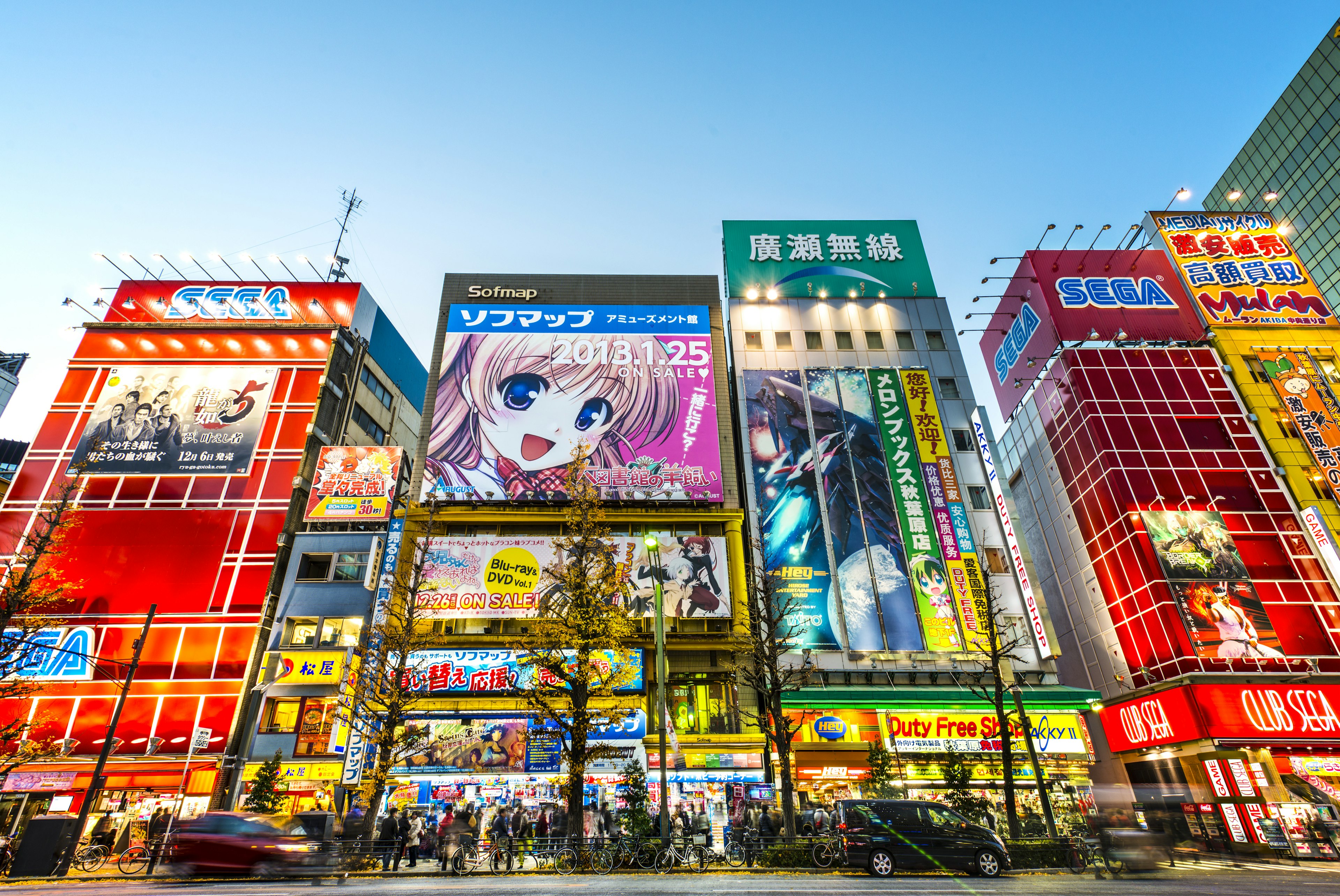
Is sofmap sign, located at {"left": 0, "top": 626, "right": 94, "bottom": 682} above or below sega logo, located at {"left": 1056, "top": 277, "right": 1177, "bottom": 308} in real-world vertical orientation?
below

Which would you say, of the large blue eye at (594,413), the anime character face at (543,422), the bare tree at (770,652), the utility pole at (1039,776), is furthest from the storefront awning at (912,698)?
the large blue eye at (594,413)

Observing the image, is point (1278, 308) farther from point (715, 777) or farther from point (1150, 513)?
point (715, 777)

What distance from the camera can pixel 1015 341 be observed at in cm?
4584

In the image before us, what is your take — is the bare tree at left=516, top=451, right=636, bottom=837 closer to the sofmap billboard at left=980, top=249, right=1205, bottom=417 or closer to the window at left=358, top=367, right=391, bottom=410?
the window at left=358, top=367, right=391, bottom=410

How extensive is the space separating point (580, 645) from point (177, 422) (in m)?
28.8

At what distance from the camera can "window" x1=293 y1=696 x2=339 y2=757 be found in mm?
29859

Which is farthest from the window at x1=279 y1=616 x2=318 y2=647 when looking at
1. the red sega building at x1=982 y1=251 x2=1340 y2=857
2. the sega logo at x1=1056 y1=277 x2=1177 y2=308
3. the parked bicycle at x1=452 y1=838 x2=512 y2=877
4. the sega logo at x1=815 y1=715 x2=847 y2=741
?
the sega logo at x1=1056 y1=277 x2=1177 y2=308

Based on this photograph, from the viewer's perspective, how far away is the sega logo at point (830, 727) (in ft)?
96.7

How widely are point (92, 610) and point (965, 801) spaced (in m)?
38.2

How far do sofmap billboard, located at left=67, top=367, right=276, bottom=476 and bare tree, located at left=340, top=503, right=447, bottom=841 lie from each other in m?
12.9

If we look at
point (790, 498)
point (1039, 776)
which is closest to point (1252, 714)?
point (1039, 776)

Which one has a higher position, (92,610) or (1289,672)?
(92,610)

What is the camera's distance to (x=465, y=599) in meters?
31.2

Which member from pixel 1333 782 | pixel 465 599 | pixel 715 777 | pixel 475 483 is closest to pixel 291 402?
pixel 475 483
